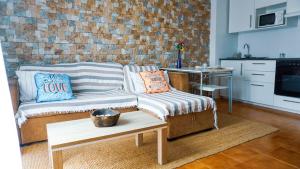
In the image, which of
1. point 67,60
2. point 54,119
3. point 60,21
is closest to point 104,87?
point 67,60

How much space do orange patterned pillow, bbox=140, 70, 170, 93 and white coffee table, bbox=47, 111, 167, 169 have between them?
944 mm

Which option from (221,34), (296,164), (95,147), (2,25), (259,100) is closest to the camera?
(296,164)

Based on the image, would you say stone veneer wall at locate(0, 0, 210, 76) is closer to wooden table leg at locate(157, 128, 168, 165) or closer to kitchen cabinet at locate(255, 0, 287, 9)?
kitchen cabinet at locate(255, 0, 287, 9)

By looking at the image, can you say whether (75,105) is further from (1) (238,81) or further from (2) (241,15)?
(2) (241,15)

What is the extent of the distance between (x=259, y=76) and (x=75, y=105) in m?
3.08

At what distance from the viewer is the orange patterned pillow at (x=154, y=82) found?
2.78 metres

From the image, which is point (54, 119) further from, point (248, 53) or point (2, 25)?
point (248, 53)

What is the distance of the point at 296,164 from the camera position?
68.3 inches

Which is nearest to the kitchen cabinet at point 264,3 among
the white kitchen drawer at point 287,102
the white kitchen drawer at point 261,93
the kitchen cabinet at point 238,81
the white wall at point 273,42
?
the white wall at point 273,42

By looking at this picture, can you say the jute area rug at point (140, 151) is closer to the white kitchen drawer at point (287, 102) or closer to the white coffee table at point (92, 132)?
the white coffee table at point (92, 132)

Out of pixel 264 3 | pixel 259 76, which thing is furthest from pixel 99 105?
pixel 264 3

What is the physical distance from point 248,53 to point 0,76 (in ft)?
14.2

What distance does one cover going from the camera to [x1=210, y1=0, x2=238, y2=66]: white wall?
4146 mm

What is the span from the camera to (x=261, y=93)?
3.62 meters
